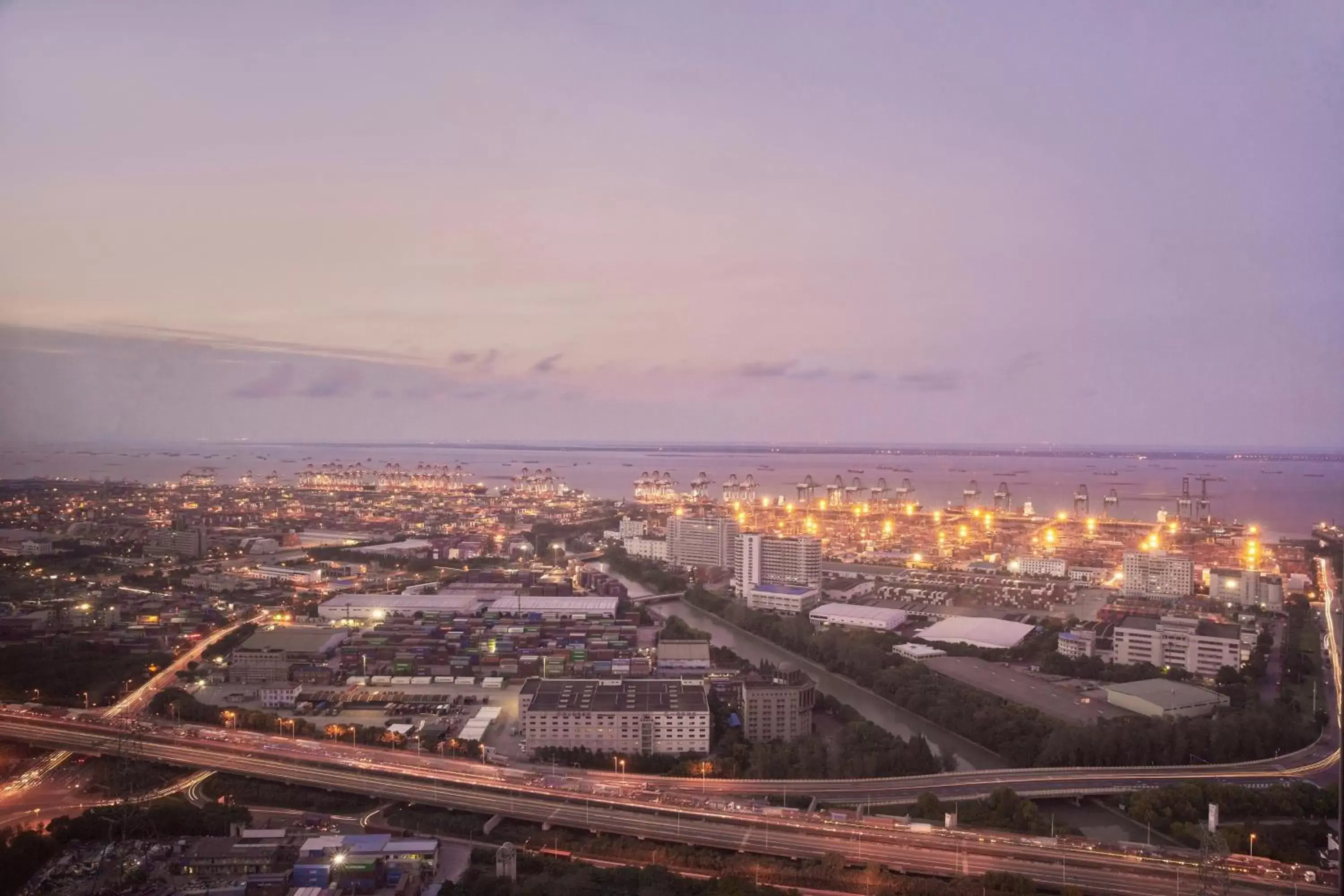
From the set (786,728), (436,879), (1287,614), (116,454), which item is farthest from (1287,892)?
(116,454)

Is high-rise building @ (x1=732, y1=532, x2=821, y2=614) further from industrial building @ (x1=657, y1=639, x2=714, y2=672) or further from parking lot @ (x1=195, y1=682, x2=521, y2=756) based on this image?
parking lot @ (x1=195, y1=682, x2=521, y2=756)

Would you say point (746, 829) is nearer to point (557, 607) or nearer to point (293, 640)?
point (293, 640)

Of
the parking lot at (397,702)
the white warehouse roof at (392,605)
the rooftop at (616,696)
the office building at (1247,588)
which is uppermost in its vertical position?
the office building at (1247,588)

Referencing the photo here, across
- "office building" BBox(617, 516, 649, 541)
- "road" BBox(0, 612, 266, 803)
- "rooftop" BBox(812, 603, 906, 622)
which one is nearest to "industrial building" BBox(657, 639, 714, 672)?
"rooftop" BBox(812, 603, 906, 622)

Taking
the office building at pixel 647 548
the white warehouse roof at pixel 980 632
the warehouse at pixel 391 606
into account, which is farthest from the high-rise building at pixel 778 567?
the warehouse at pixel 391 606

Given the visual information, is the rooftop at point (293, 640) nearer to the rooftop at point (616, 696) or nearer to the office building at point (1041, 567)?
the rooftop at point (616, 696)
